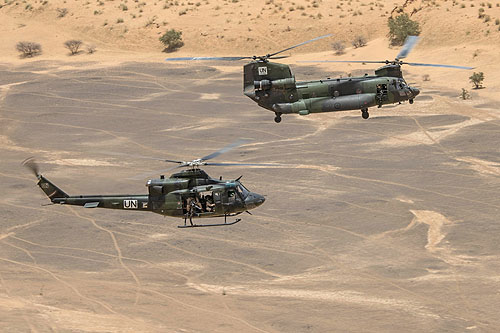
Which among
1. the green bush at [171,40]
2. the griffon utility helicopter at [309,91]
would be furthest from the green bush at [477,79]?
the griffon utility helicopter at [309,91]

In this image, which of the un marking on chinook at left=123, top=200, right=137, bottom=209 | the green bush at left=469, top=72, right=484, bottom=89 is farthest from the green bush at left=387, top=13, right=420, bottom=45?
the un marking on chinook at left=123, top=200, right=137, bottom=209

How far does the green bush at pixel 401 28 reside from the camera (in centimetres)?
13312

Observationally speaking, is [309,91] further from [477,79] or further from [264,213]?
[477,79]

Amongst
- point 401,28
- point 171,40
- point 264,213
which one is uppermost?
point 401,28

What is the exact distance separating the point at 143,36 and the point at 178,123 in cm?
3792

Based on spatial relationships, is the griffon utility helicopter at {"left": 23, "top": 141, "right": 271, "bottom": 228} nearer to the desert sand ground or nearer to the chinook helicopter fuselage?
the desert sand ground

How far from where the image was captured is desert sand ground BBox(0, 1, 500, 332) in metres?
71.3

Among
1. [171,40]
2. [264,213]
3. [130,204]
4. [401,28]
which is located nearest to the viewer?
[130,204]

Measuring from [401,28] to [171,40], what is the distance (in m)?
35.2

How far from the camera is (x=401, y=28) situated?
438ft

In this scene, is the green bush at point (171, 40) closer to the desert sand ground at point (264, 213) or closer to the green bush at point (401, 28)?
the desert sand ground at point (264, 213)

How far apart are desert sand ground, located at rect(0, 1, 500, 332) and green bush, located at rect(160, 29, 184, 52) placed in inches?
334

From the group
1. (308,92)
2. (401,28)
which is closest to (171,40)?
(401,28)

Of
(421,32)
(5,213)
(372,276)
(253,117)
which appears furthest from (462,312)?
(421,32)
